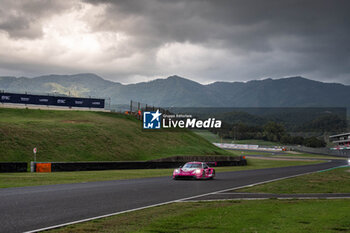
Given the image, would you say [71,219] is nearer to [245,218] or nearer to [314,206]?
[245,218]

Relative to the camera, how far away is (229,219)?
9.41 m

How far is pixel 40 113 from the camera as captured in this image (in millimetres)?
57156

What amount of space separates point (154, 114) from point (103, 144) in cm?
1981

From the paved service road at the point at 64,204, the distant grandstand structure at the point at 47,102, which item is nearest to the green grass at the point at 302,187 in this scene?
the paved service road at the point at 64,204

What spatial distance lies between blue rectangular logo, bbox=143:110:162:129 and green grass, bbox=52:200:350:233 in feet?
175

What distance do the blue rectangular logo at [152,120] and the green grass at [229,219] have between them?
175 feet

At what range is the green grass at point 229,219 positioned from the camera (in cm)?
820

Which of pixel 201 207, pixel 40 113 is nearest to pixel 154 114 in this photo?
pixel 40 113

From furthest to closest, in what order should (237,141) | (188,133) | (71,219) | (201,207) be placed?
1. (237,141)
2. (188,133)
3. (201,207)
4. (71,219)

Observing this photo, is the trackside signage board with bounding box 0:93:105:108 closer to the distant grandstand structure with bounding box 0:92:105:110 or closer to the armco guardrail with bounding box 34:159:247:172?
the distant grandstand structure with bounding box 0:92:105:110

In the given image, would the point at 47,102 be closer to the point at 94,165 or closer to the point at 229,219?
the point at 94,165

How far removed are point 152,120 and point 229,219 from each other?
5782cm

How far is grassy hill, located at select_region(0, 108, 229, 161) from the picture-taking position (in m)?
40.3

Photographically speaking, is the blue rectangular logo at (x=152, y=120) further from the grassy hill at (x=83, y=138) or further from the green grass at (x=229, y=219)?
the green grass at (x=229, y=219)
